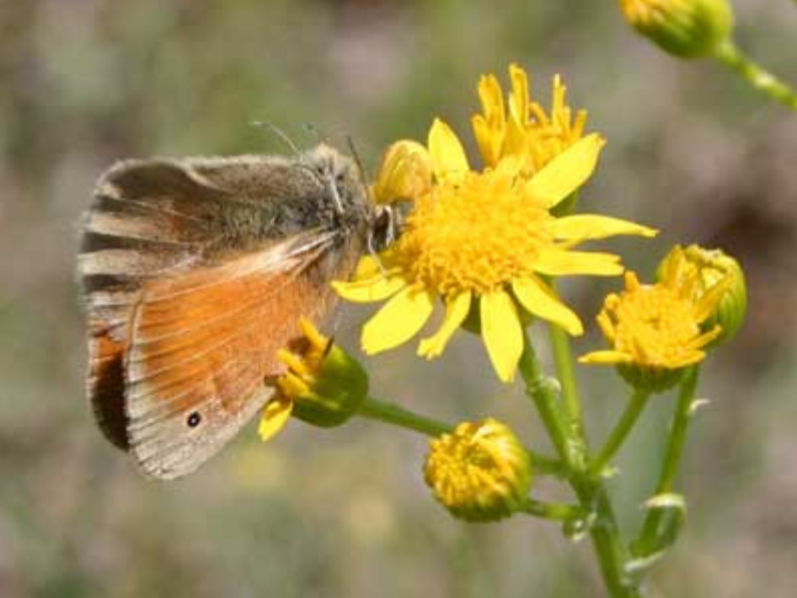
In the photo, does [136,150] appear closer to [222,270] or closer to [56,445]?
[56,445]

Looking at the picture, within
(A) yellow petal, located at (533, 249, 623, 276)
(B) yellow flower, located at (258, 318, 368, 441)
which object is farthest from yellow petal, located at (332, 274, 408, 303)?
(A) yellow petal, located at (533, 249, 623, 276)

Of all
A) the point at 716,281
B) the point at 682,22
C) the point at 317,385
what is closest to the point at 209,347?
the point at 317,385

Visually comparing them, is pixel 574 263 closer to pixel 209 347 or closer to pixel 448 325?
pixel 448 325

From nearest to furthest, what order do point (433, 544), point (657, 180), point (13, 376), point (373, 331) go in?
point (373, 331) < point (433, 544) < point (13, 376) < point (657, 180)

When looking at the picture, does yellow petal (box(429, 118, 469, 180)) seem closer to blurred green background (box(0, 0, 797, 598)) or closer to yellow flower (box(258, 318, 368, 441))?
yellow flower (box(258, 318, 368, 441))

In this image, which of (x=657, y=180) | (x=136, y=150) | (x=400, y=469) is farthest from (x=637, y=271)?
(x=136, y=150)
